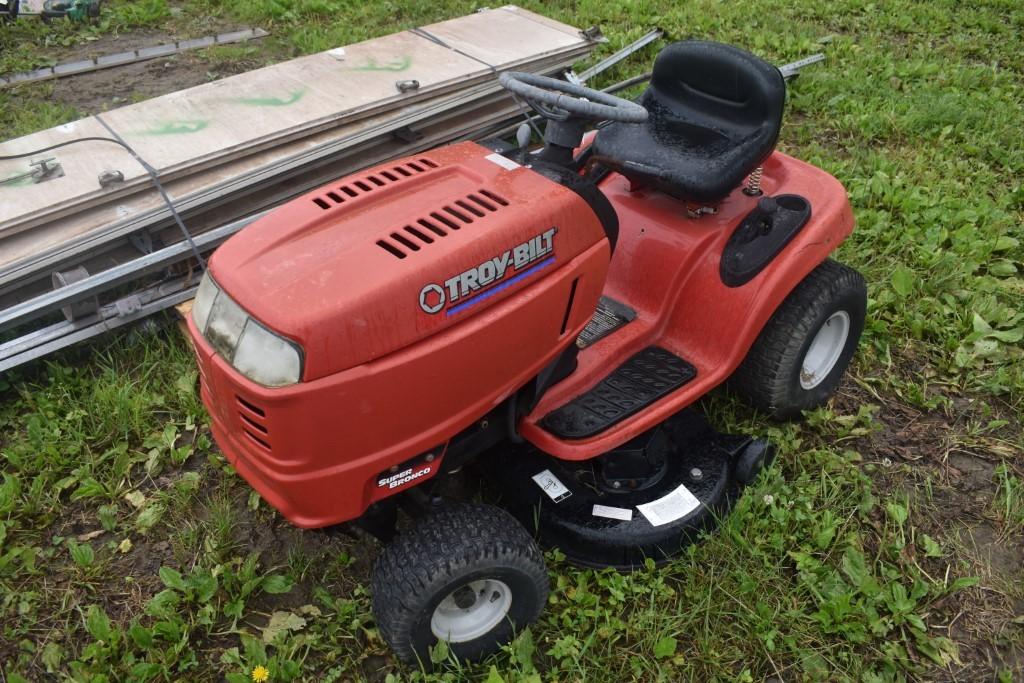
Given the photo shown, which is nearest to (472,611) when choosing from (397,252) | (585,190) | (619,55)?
(397,252)

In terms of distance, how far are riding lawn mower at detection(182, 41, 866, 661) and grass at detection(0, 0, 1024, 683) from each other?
159 millimetres

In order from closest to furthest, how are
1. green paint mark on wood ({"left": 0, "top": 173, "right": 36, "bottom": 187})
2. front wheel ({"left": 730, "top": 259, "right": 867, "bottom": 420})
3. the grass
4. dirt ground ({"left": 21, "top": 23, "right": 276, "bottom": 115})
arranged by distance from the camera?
the grass, front wheel ({"left": 730, "top": 259, "right": 867, "bottom": 420}), green paint mark on wood ({"left": 0, "top": 173, "right": 36, "bottom": 187}), dirt ground ({"left": 21, "top": 23, "right": 276, "bottom": 115})

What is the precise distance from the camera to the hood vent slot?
1967mm

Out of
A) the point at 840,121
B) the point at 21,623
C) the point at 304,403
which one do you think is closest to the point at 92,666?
the point at 21,623

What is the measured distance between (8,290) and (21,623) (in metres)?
1.21

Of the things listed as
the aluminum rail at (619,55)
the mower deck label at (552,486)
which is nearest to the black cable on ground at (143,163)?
the mower deck label at (552,486)

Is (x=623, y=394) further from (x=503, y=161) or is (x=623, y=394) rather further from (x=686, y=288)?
(x=503, y=161)

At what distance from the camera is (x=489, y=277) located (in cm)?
185

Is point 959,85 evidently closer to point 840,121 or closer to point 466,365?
point 840,121

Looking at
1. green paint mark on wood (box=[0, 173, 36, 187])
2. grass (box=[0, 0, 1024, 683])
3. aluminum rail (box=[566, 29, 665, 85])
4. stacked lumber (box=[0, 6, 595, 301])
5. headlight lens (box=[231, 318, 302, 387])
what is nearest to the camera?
headlight lens (box=[231, 318, 302, 387])

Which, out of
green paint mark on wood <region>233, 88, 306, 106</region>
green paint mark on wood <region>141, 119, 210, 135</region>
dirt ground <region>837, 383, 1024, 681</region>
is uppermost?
green paint mark on wood <region>233, 88, 306, 106</region>

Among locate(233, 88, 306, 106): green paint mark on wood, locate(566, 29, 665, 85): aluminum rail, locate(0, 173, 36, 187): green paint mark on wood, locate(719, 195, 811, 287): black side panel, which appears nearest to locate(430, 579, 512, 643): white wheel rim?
locate(719, 195, 811, 287): black side panel

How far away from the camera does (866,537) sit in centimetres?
249

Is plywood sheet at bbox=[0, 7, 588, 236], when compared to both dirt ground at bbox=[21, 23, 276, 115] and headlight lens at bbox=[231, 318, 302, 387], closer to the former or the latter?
dirt ground at bbox=[21, 23, 276, 115]
